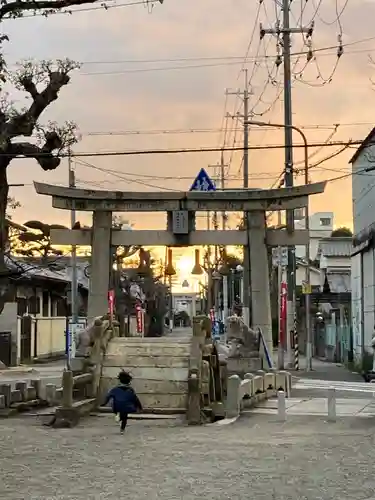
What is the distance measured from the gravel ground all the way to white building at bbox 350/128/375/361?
20.5 meters

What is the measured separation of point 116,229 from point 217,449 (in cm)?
1626

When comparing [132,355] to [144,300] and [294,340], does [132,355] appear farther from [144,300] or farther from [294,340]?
[144,300]

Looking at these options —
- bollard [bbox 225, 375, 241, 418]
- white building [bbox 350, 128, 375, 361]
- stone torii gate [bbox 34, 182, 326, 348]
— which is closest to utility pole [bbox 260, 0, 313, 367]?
white building [bbox 350, 128, 375, 361]

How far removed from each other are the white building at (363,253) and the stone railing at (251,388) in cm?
1291

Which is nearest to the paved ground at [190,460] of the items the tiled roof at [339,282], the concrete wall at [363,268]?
the concrete wall at [363,268]

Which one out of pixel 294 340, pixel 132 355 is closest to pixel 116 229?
pixel 132 355

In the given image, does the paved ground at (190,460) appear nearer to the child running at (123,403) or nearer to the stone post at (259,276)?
the child running at (123,403)

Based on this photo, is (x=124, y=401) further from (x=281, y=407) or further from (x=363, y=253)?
(x=363, y=253)

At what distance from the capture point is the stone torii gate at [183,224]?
1127 inches

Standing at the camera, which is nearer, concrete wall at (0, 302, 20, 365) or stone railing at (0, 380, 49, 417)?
stone railing at (0, 380, 49, 417)

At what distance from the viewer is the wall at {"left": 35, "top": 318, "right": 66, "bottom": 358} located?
1940 inches

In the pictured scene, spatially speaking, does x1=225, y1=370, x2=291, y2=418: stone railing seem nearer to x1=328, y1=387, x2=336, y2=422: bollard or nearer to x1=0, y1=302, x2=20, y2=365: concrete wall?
x1=328, y1=387, x2=336, y2=422: bollard

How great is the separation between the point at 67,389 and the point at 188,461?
6.30m

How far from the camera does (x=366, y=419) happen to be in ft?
62.4
